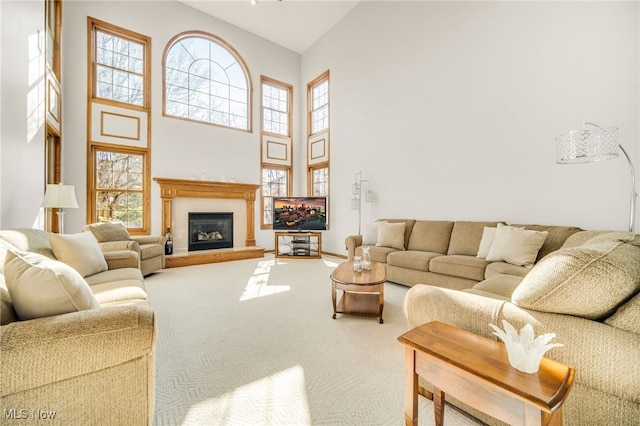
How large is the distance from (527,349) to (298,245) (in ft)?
16.4

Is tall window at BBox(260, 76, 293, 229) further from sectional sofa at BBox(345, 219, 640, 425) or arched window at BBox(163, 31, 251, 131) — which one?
sectional sofa at BBox(345, 219, 640, 425)

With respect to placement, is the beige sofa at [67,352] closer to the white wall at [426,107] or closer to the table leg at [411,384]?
the table leg at [411,384]

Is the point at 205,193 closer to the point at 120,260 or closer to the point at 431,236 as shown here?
the point at 120,260

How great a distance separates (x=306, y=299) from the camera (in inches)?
121

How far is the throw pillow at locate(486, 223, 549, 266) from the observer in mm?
2693

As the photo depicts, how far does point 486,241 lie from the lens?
10.2ft

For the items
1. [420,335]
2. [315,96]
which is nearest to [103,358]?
[420,335]

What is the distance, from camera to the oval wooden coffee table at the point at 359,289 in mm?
2422

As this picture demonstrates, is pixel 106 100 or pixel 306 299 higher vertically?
pixel 106 100

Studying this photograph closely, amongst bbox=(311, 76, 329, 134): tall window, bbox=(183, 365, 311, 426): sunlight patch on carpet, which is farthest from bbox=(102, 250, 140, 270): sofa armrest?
bbox=(311, 76, 329, 134): tall window

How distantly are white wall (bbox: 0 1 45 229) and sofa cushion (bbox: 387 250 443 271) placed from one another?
13.0 feet

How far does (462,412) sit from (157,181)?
214 inches

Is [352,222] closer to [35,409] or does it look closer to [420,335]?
[420,335]

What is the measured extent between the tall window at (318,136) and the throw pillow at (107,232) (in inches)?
157
